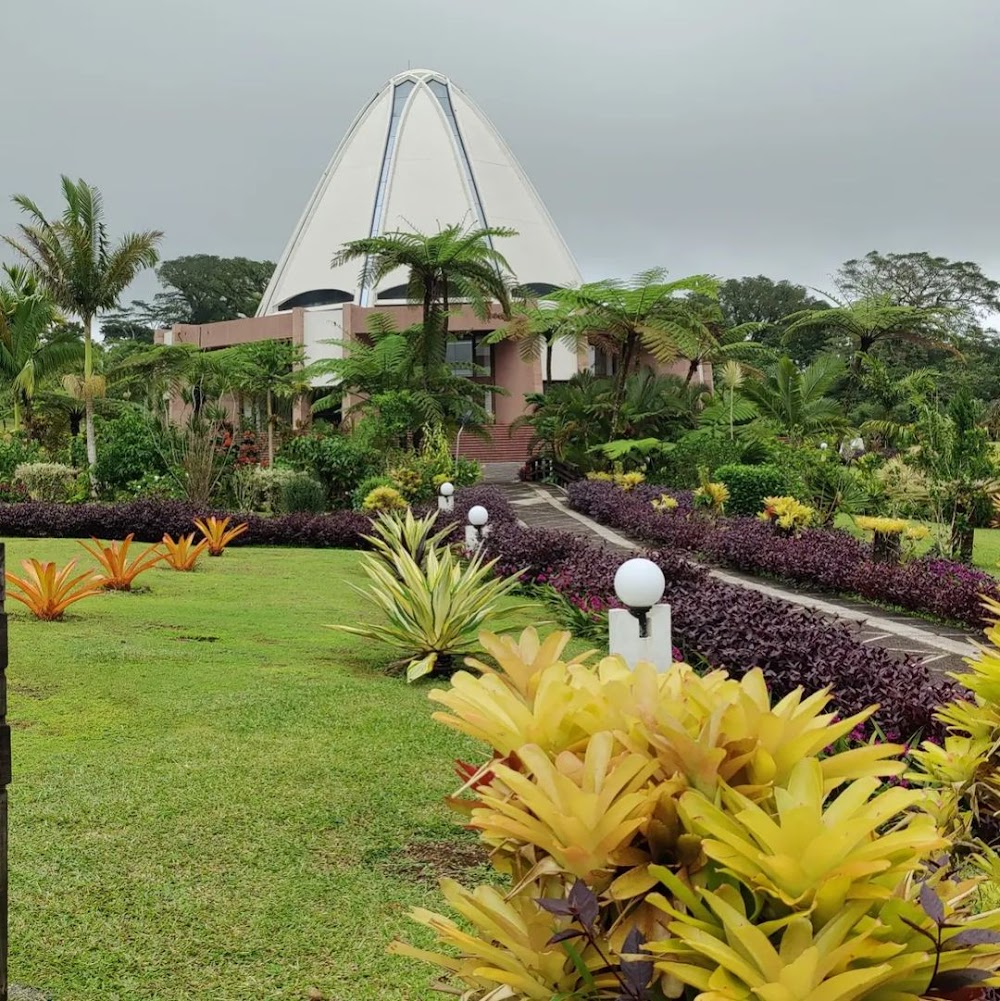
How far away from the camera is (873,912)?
3.39 feet

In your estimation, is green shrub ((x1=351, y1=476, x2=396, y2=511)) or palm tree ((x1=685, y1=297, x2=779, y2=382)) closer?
green shrub ((x1=351, y1=476, x2=396, y2=511))

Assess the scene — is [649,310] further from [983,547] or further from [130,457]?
[130,457]

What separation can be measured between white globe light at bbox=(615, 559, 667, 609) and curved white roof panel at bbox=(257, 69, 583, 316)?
29.9 meters

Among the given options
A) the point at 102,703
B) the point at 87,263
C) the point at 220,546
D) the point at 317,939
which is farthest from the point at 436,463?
the point at 317,939

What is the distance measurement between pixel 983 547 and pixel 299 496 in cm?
887

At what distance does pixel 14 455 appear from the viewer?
16453mm

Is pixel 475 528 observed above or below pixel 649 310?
below

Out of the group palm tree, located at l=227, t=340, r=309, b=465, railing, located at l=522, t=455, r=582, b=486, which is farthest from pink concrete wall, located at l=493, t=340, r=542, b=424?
palm tree, located at l=227, t=340, r=309, b=465

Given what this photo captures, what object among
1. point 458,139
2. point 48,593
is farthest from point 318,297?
point 48,593

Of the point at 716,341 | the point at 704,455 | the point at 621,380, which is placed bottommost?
the point at 704,455

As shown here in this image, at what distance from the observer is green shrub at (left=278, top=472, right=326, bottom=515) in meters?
13.5

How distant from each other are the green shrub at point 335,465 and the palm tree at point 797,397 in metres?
7.75

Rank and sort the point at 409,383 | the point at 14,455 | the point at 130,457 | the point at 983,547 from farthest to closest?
the point at 409,383, the point at 14,455, the point at 130,457, the point at 983,547

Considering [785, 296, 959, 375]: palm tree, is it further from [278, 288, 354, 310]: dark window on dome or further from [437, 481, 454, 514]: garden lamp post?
[278, 288, 354, 310]: dark window on dome
